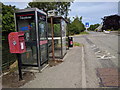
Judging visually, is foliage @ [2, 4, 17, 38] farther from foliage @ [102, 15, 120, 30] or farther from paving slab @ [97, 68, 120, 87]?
foliage @ [102, 15, 120, 30]

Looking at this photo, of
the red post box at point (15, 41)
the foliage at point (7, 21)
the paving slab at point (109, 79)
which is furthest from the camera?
the foliage at point (7, 21)

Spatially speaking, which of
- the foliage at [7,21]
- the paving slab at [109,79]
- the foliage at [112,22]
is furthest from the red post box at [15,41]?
the foliage at [112,22]

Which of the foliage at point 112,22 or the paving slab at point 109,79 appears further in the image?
the foliage at point 112,22

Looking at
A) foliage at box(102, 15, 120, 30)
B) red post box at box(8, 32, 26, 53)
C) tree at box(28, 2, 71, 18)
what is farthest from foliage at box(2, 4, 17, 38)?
foliage at box(102, 15, 120, 30)

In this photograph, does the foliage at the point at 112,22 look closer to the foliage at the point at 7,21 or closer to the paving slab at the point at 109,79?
the paving slab at the point at 109,79

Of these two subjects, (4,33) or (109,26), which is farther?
(109,26)

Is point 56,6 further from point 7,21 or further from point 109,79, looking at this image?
point 109,79

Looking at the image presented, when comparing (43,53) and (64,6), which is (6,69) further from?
(64,6)

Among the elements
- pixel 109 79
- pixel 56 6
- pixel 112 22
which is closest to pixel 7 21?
pixel 109 79

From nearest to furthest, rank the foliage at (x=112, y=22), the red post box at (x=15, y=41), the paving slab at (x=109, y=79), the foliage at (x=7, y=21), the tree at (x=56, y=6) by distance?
the paving slab at (x=109, y=79) < the red post box at (x=15, y=41) < the foliage at (x=7, y=21) < the tree at (x=56, y=6) < the foliage at (x=112, y=22)

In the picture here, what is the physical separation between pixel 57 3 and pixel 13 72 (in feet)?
48.1

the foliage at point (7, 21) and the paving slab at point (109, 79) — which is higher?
the foliage at point (7, 21)

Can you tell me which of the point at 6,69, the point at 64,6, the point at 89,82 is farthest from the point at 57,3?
the point at 89,82

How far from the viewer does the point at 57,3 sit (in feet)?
54.4
